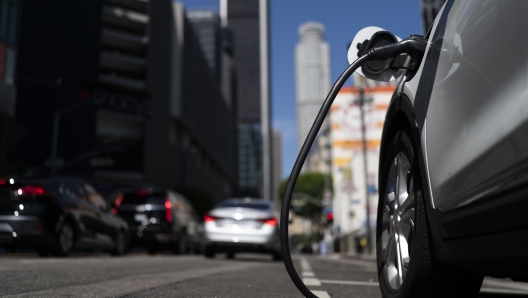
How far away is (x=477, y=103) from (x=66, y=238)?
886 centimetres

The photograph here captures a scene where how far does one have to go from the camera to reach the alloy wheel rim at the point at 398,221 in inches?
119

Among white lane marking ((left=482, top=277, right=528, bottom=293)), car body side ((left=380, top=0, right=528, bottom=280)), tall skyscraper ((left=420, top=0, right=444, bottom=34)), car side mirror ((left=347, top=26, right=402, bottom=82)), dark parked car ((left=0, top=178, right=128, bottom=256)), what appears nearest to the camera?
car body side ((left=380, top=0, right=528, bottom=280))

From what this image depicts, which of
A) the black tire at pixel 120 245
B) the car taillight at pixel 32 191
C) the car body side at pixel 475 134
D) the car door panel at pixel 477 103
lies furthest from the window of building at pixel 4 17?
the car door panel at pixel 477 103

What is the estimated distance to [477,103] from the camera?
2.23m

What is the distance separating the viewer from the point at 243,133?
194500mm

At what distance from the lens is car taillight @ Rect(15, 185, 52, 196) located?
9.37 m

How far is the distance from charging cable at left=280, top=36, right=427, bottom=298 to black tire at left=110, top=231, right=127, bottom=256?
392 inches

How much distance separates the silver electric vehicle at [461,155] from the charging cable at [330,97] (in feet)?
0.29

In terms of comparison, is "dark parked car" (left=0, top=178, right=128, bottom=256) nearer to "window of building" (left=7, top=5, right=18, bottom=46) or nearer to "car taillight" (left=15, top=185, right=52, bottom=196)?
"car taillight" (left=15, top=185, right=52, bottom=196)

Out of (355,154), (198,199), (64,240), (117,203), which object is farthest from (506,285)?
(198,199)

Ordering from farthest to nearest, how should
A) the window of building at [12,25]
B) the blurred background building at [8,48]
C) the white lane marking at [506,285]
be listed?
the window of building at [12,25], the blurred background building at [8,48], the white lane marking at [506,285]

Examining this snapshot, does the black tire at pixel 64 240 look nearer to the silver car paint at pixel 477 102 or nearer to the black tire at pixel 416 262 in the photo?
the black tire at pixel 416 262

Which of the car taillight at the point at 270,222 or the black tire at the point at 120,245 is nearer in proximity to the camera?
the car taillight at the point at 270,222

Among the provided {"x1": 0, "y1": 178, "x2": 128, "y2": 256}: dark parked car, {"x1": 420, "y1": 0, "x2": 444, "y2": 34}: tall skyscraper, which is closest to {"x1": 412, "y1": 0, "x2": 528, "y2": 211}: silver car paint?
{"x1": 0, "y1": 178, "x2": 128, "y2": 256}: dark parked car
